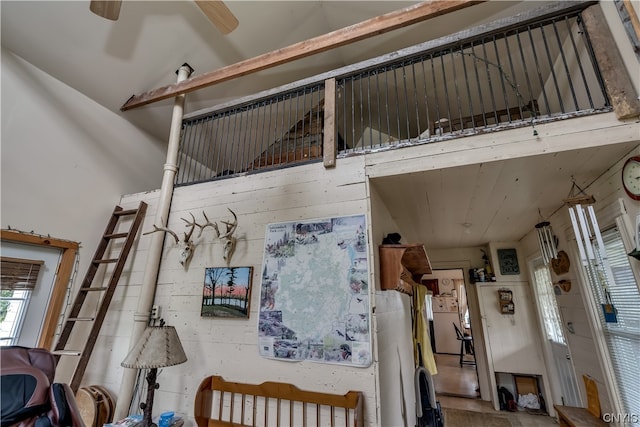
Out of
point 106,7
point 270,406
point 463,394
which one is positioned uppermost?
point 106,7

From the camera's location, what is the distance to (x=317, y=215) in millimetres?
2307

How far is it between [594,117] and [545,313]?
343 centimetres

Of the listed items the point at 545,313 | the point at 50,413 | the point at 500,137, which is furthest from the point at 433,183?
the point at 545,313

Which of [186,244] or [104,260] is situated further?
[104,260]

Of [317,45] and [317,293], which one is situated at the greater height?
[317,45]

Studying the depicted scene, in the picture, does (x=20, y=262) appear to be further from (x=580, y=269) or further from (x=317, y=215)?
(x=580, y=269)

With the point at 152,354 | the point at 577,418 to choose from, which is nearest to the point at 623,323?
the point at 577,418

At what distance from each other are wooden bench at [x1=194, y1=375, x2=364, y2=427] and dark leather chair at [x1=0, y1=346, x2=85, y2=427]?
2.97ft

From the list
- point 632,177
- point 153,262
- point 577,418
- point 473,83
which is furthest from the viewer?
point 473,83

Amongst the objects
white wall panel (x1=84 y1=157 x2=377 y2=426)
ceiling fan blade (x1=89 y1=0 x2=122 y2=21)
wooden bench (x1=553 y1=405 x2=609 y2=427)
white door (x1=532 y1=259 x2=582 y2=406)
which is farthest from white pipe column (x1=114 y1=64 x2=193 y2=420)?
white door (x1=532 y1=259 x2=582 y2=406)

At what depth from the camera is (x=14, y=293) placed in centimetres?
240

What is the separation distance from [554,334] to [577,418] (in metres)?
1.61

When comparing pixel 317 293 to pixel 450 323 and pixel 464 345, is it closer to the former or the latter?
pixel 464 345

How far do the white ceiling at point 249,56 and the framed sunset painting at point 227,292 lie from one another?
1426mm
